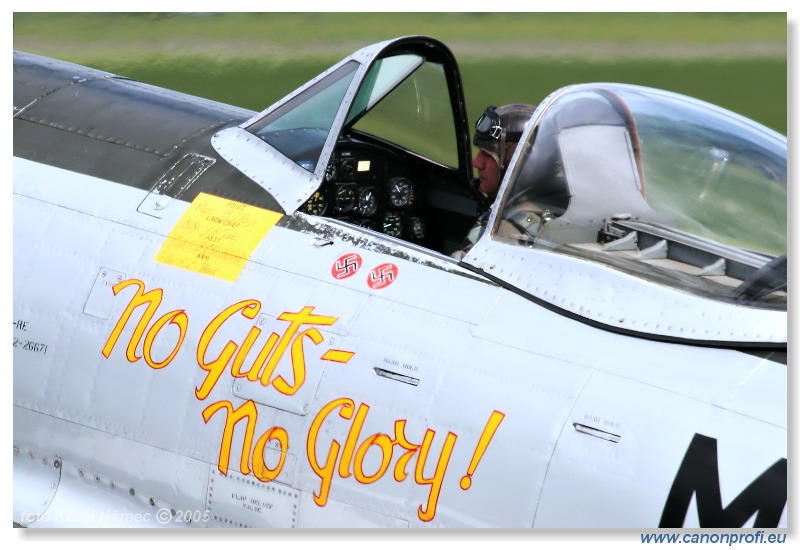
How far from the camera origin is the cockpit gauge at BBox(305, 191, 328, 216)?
14.3ft

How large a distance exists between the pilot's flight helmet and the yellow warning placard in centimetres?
107

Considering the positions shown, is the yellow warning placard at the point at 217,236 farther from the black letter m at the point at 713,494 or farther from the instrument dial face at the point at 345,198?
the black letter m at the point at 713,494

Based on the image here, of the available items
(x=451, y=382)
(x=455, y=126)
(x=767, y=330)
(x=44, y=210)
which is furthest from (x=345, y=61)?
(x=767, y=330)

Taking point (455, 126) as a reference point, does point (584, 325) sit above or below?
below

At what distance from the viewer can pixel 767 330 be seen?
10.4ft

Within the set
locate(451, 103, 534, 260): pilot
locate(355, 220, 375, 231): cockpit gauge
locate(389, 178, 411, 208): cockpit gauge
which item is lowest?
locate(355, 220, 375, 231): cockpit gauge

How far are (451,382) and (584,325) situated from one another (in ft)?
1.59

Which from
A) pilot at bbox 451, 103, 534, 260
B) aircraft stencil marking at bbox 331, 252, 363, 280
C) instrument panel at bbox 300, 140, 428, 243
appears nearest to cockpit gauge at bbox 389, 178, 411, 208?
A: instrument panel at bbox 300, 140, 428, 243

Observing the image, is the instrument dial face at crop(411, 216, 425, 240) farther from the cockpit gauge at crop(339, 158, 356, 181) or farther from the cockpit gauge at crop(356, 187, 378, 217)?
the cockpit gauge at crop(339, 158, 356, 181)

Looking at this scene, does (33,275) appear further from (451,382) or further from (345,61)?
(451,382)

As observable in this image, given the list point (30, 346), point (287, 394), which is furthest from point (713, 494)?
point (30, 346)

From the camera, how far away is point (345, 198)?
469cm

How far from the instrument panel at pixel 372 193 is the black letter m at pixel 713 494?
79.6 inches

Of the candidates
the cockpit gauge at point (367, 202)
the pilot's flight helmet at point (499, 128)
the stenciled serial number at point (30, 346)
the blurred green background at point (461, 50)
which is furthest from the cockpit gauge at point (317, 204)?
the blurred green background at point (461, 50)
